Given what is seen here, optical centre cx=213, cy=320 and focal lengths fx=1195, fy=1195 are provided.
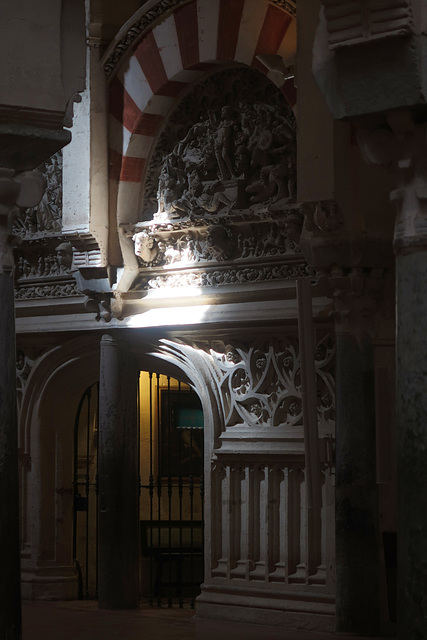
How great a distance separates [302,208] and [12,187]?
2.61 meters

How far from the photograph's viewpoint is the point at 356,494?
7746 mm

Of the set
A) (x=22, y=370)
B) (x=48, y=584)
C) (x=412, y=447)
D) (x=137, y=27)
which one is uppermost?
(x=137, y=27)

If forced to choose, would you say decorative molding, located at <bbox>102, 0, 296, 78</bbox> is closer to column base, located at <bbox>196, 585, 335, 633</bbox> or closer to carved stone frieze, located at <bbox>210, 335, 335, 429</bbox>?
carved stone frieze, located at <bbox>210, 335, 335, 429</bbox>

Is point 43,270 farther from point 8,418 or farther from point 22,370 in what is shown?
point 8,418

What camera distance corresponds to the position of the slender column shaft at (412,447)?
445 centimetres

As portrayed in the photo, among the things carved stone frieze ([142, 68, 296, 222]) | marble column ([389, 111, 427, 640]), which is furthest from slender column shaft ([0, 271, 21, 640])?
carved stone frieze ([142, 68, 296, 222])

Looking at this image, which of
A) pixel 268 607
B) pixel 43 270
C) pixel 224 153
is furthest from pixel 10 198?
pixel 43 270

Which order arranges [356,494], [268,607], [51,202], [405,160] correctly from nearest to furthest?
[405,160]
[356,494]
[268,607]
[51,202]

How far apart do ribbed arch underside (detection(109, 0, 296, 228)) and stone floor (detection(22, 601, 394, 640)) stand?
9.99 feet

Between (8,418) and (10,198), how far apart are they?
977mm

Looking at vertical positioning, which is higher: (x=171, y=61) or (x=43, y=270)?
(x=171, y=61)

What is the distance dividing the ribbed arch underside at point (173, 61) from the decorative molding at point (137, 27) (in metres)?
0.04

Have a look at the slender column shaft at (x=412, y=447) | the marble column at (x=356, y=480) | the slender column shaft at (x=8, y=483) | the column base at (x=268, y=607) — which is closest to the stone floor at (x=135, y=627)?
the column base at (x=268, y=607)

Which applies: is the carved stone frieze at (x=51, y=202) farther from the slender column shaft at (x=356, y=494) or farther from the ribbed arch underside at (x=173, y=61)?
the slender column shaft at (x=356, y=494)
